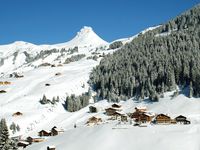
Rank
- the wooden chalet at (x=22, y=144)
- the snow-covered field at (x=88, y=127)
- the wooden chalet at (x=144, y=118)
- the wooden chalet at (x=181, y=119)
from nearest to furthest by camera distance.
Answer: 1. the snow-covered field at (x=88, y=127)
2. the wooden chalet at (x=181, y=119)
3. the wooden chalet at (x=22, y=144)
4. the wooden chalet at (x=144, y=118)

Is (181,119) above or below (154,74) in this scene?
below

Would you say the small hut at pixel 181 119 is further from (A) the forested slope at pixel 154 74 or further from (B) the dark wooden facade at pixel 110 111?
(B) the dark wooden facade at pixel 110 111

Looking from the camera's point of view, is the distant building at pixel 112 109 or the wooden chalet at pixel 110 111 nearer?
the wooden chalet at pixel 110 111

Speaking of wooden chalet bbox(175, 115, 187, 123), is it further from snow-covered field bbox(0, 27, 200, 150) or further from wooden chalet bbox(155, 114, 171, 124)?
snow-covered field bbox(0, 27, 200, 150)

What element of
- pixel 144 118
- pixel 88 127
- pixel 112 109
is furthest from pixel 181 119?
pixel 112 109

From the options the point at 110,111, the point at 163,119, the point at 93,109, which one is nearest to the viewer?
the point at 163,119

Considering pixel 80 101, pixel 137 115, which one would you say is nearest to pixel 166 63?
pixel 80 101

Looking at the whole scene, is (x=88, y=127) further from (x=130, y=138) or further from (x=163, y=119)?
(x=163, y=119)

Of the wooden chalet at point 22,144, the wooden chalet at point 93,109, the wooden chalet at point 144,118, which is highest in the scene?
the wooden chalet at point 93,109

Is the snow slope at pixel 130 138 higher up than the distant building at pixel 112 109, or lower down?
lower down

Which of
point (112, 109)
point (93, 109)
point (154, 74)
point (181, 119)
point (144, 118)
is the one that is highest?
point (154, 74)

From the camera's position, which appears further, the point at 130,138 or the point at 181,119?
the point at 181,119

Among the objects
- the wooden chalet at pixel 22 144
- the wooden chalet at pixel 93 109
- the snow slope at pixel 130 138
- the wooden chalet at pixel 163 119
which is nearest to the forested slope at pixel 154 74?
the wooden chalet at pixel 93 109

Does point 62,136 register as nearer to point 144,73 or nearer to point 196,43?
point 144,73
